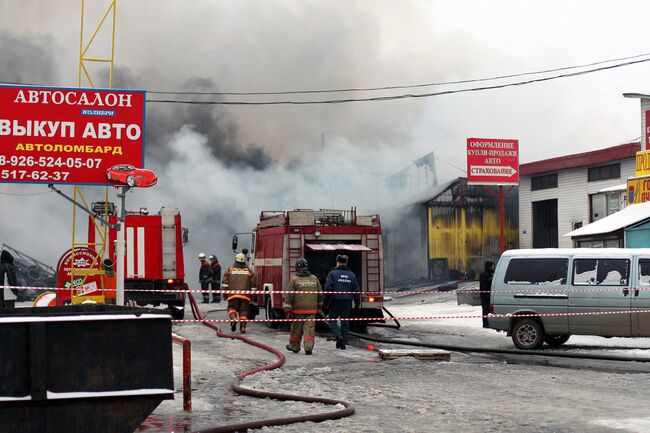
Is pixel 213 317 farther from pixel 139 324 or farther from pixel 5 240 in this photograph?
pixel 139 324

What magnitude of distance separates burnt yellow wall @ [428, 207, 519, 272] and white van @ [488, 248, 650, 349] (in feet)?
79.6

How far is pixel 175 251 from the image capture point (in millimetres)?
21891

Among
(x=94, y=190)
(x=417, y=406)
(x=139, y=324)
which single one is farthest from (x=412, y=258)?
(x=139, y=324)

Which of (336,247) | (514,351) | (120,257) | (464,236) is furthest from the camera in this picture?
(464,236)

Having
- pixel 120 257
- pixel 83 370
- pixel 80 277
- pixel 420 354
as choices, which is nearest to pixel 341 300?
pixel 420 354

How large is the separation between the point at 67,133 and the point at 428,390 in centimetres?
648

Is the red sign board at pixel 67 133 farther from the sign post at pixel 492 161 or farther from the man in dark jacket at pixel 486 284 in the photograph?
the sign post at pixel 492 161

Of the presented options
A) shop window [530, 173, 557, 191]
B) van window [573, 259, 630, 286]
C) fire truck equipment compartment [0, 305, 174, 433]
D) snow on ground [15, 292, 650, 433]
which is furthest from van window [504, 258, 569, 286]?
shop window [530, 173, 557, 191]

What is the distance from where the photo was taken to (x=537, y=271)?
15.2 metres

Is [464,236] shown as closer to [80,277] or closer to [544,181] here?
[544,181]

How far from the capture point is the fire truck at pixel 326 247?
61.9ft

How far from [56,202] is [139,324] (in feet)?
102

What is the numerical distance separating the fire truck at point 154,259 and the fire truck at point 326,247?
268cm

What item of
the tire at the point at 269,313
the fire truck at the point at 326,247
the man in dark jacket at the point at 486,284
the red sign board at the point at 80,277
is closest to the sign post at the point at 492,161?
the fire truck at the point at 326,247
